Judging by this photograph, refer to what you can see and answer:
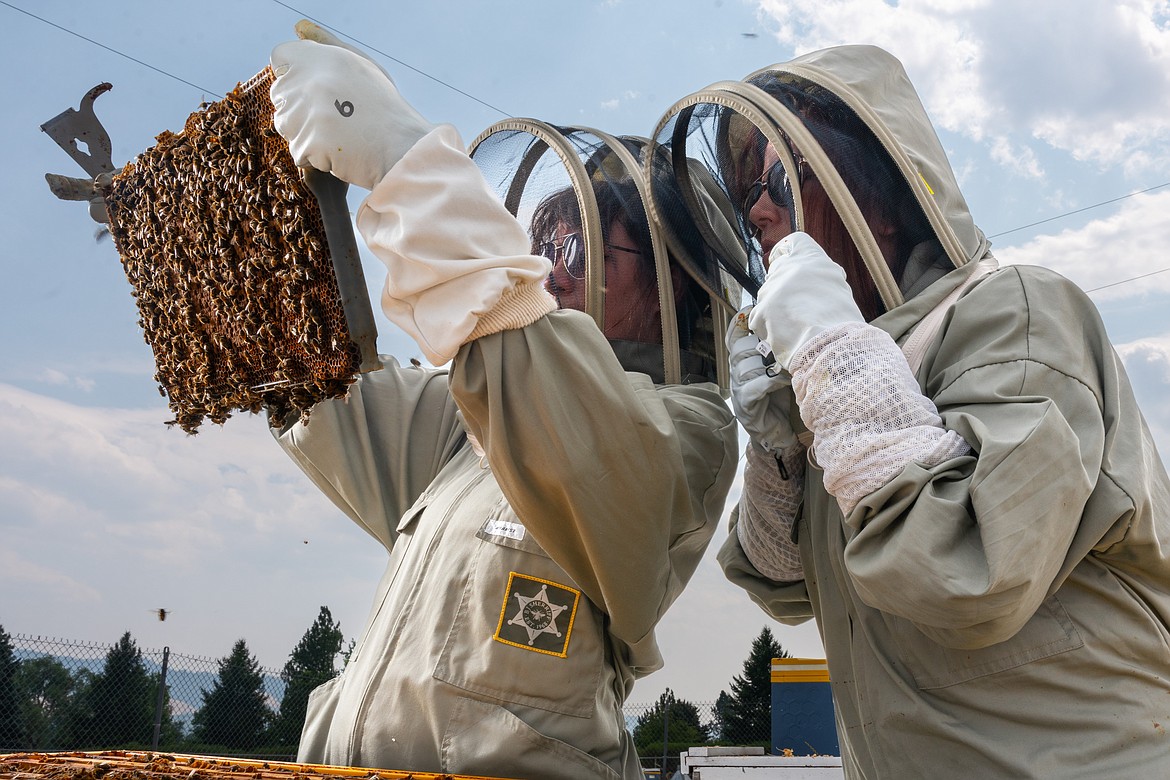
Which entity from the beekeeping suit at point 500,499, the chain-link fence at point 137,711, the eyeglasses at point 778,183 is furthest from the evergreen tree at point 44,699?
the eyeglasses at point 778,183

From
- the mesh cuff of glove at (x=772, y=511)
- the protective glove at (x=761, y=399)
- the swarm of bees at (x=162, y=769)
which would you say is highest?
the protective glove at (x=761, y=399)

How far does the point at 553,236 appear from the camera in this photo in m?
2.93

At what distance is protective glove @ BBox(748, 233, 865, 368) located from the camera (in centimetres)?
204

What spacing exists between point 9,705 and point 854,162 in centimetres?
1362

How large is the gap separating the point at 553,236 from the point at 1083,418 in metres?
1.64

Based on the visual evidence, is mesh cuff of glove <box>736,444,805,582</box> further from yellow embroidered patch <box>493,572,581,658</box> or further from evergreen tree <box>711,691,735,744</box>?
evergreen tree <box>711,691,735,744</box>

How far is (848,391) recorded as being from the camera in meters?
1.89

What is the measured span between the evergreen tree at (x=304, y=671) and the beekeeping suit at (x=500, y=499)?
39.3 feet

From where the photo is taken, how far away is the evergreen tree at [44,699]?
488 inches

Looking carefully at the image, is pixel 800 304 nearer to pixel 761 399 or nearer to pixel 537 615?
pixel 761 399

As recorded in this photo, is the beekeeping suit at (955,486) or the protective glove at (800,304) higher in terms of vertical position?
the protective glove at (800,304)

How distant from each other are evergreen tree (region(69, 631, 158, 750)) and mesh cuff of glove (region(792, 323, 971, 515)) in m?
13.9

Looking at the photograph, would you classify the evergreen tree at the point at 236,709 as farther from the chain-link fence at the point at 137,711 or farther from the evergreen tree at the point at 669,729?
the evergreen tree at the point at 669,729

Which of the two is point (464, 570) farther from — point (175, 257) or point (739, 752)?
point (739, 752)
